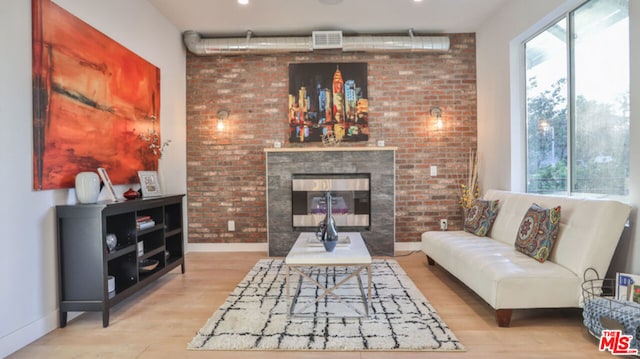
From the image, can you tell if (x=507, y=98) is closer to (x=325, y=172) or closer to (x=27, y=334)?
(x=325, y=172)

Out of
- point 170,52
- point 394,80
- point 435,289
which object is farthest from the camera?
point 394,80

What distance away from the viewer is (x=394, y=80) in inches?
190

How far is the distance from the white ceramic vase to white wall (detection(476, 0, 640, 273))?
12.5 feet

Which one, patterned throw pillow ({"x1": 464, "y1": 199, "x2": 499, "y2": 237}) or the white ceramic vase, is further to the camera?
patterned throw pillow ({"x1": 464, "y1": 199, "x2": 499, "y2": 237})

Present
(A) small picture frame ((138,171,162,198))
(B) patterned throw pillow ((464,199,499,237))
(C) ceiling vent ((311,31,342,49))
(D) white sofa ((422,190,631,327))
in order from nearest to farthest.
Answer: (D) white sofa ((422,190,631,327)) → (A) small picture frame ((138,171,162,198)) → (B) patterned throw pillow ((464,199,499,237)) → (C) ceiling vent ((311,31,342,49))

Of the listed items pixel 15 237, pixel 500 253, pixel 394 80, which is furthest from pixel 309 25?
pixel 15 237

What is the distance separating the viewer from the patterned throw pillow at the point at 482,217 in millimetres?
3594

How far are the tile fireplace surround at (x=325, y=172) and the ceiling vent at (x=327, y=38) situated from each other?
136cm

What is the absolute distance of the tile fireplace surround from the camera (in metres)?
4.54

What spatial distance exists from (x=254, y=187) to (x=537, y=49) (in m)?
3.74

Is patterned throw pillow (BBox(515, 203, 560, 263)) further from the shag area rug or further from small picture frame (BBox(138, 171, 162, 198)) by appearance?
small picture frame (BBox(138, 171, 162, 198))

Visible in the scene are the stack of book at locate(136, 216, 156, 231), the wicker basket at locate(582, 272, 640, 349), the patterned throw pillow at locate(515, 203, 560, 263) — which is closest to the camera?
the wicker basket at locate(582, 272, 640, 349)

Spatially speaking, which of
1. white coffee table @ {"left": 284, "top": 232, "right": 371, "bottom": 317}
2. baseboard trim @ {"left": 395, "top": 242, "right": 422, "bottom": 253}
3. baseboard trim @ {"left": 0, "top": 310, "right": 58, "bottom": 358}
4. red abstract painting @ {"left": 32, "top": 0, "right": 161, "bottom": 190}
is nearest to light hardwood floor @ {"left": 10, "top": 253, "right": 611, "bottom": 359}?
baseboard trim @ {"left": 0, "top": 310, "right": 58, "bottom": 358}

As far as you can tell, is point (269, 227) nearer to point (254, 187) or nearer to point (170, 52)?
point (254, 187)
